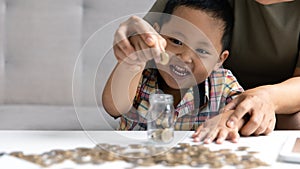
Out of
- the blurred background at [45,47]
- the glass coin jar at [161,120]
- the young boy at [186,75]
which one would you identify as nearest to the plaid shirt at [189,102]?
the young boy at [186,75]

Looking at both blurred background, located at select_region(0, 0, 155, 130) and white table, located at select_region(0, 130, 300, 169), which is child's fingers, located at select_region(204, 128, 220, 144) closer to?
white table, located at select_region(0, 130, 300, 169)

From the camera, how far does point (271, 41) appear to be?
1.51 meters

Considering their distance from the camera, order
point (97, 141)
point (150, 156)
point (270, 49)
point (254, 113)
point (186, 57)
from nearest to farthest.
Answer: point (150, 156), point (97, 141), point (254, 113), point (186, 57), point (270, 49)

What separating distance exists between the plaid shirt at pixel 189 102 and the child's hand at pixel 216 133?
0.09 meters

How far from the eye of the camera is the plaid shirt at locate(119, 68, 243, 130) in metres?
1.14

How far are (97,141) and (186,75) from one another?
285 millimetres

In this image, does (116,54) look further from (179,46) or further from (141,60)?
(179,46)

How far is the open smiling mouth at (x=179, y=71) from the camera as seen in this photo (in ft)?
3.58

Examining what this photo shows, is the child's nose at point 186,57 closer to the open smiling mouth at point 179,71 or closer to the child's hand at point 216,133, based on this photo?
the open smiling mouth at point 179,71

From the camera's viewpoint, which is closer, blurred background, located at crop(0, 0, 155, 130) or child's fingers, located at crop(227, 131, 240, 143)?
child's fingers, located at crop(227, 131, 240, 143)

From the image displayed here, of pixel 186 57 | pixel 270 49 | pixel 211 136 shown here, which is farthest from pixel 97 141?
pixel 270 49

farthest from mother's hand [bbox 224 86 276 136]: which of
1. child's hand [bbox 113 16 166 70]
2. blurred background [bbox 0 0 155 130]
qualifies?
blurred background [bbox 0 0 155 130]

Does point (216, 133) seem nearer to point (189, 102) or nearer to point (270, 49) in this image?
point (189, 102)

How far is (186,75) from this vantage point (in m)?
1.12
